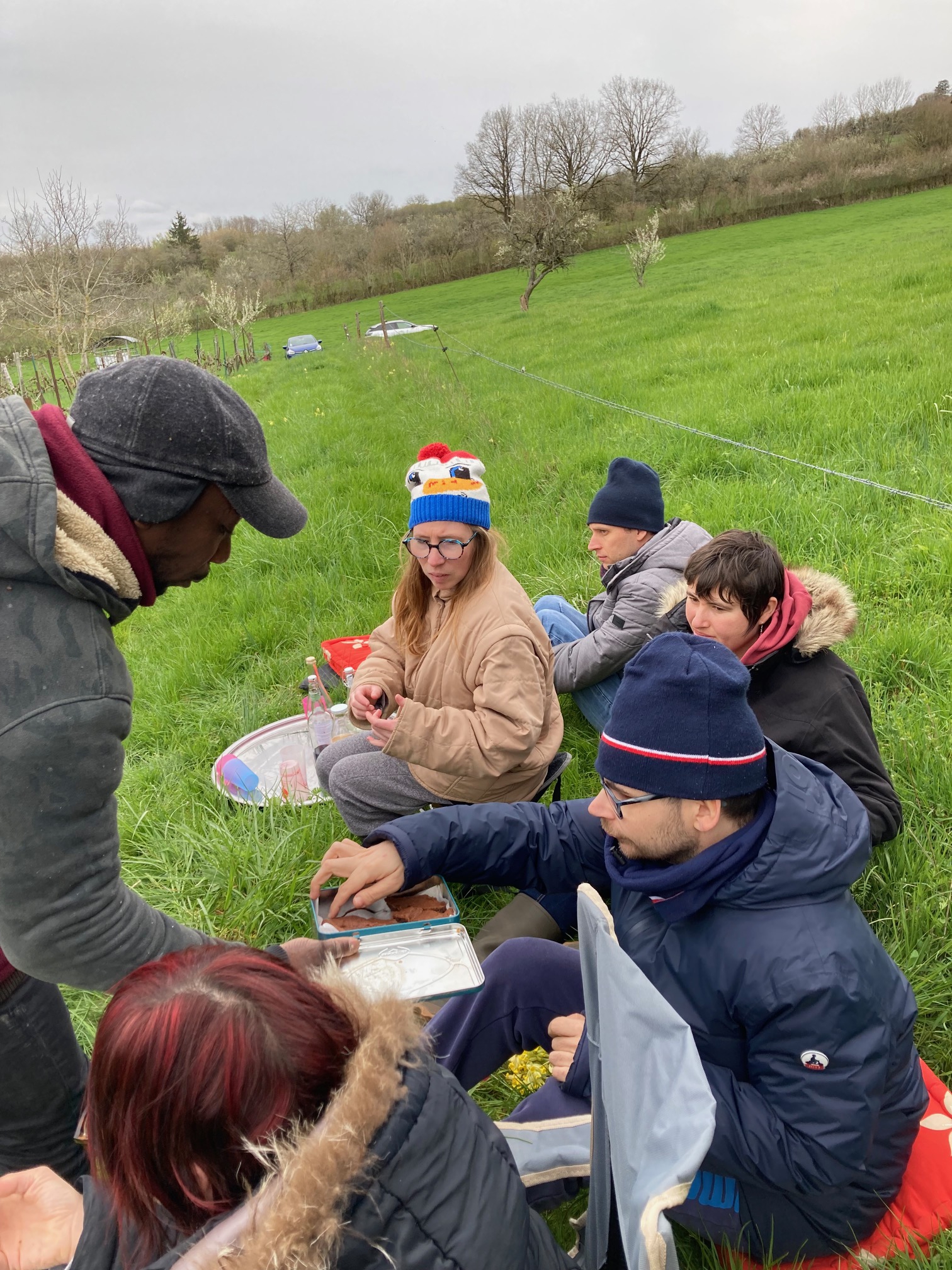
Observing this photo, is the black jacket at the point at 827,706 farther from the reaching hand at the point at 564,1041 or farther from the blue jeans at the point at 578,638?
the reaching hand at the point at 564,1041

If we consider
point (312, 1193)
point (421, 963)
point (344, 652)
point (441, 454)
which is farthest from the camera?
point (344, 652)

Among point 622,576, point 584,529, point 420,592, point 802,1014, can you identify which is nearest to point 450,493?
point 420,592

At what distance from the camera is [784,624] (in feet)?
7.52

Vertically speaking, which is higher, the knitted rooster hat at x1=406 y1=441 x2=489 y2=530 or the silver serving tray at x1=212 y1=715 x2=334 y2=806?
the knitted rooster hat at x1=406 y1=441 x2=489 y2=530

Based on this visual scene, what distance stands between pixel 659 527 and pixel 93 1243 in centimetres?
305

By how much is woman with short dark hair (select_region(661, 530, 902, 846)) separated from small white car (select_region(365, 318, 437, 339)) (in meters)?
22.8

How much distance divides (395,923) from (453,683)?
92 cm

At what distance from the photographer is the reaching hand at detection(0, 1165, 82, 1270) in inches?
50.1

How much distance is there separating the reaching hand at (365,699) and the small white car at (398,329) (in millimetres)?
22417

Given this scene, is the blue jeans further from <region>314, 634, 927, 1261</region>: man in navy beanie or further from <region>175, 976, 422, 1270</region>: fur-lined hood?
<region>175, 976, 422, 1270</region>: fur-lined hood

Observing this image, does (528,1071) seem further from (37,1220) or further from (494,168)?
(494,168)

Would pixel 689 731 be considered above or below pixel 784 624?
above

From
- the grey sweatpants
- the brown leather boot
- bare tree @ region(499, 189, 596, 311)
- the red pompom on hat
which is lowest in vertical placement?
the brown leather boot

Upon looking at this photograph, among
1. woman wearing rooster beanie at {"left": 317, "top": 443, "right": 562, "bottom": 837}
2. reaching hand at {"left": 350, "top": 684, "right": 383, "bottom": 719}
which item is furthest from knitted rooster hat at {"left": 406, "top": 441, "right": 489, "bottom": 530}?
reaching hand at {"left": 350, "top": 684, "right": 383, "bottom": 719}
